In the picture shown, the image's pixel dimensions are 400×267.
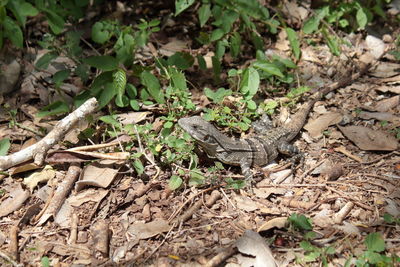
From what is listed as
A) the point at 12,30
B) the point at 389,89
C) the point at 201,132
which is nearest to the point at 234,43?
the point at 201,132

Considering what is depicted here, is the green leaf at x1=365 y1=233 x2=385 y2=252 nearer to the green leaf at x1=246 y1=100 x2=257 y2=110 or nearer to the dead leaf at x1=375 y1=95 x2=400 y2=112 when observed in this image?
the green leaf at x1=246 y1=100 x2=257 y2=110

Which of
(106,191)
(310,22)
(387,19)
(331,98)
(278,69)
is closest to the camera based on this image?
(106,191)

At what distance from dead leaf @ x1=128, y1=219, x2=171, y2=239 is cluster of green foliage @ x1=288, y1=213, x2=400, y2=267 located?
1.35 meters

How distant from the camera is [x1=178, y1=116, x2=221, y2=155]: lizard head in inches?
209

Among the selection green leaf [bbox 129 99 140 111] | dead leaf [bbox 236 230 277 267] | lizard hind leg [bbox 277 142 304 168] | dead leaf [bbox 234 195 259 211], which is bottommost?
dead leaf [bbox 234 195 259 211]

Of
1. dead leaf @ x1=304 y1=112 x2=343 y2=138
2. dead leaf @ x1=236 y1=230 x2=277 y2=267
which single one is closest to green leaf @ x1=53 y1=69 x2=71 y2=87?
dead leaf @ x1=236 y1=230 x2=277 y2=267

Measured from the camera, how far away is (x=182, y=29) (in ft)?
24.9

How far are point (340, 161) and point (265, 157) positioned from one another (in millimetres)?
960

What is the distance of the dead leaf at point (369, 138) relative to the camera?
5.55 meters

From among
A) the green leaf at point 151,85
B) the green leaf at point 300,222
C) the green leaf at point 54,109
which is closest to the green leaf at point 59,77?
the green leaf at point 54,109

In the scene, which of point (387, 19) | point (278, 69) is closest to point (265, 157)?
point (278, 69)

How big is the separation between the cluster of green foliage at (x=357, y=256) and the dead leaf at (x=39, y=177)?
2927mm

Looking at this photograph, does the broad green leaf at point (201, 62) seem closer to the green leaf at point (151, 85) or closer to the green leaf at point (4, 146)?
the green leaf at point (151, 85)

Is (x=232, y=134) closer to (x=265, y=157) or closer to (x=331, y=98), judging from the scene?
(x=265, y=157)
